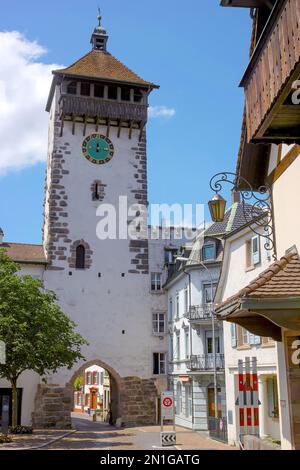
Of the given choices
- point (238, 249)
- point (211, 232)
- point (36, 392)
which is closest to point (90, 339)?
point (36, 392)

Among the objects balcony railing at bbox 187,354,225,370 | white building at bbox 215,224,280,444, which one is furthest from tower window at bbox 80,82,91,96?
white building at bbox 215,224,280,444

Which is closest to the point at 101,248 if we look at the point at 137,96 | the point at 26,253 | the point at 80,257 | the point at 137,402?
the point at 80,257

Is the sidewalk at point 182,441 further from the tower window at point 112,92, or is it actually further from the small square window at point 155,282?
the tower window at point 112,92

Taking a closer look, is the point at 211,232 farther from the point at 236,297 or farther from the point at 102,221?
the point at 236,297

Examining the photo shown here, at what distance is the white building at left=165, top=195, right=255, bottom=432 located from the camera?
33.2 meters

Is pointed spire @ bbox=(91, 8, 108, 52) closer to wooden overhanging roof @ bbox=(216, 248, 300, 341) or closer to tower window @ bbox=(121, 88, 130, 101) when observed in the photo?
tower window @ bbox=(121, 88, 130, 101)

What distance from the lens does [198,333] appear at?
34.7 m

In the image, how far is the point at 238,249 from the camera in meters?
21.6

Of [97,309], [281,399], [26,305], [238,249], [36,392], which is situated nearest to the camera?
[281,399]

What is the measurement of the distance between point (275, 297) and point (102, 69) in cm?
3506

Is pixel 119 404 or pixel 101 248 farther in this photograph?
pixel 101 248

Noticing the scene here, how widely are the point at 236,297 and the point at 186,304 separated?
27454 millimetres

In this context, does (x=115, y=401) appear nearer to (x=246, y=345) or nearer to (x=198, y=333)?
(x=198, y=333)
